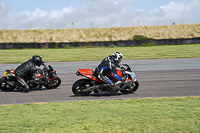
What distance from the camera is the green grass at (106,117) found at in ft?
16.4

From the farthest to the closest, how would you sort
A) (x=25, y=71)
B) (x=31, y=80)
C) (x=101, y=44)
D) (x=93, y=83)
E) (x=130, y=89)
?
(x=101, y=44) → (x=31, y=80) → (x=25, y=71) → (x=130, y=89) → (x=93, y=83)

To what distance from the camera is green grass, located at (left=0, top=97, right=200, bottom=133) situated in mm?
4984

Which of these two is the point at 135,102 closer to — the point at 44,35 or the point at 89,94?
the point at 89,94

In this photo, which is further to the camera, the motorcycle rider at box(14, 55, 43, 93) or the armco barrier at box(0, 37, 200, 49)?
the armco barrier at box(0, 37, 200, 49)

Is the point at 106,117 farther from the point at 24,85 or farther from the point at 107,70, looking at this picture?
the point at 24,85

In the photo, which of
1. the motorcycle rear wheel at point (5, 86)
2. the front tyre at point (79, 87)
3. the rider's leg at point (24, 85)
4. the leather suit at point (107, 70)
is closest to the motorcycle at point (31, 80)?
the motorcycle rear wheel at point (5, 86)

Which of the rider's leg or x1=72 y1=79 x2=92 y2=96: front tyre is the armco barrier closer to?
the rider's leg

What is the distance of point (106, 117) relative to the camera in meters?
5.82

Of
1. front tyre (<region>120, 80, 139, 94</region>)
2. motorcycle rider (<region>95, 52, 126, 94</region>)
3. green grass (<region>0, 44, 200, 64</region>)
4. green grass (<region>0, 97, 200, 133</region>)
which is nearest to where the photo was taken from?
green grass (<region>0, 97, 200, 133</region>)

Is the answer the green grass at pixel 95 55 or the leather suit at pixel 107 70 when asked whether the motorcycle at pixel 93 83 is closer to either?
the leather suit at pixel 107 70

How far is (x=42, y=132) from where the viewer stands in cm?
483

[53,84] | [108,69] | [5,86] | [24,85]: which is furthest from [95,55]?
[108,69]

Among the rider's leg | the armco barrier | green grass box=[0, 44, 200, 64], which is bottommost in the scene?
the rider's leg

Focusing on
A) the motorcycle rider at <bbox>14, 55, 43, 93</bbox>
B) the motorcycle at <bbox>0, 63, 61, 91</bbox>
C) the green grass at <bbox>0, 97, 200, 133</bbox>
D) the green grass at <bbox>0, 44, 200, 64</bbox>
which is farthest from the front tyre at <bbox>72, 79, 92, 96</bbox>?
the green grass at <bbox>0, 44, 200, 64</bbox>
